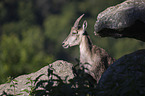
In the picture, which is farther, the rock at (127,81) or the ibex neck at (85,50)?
the ibex neck at (85,50)

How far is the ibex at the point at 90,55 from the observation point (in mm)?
4977

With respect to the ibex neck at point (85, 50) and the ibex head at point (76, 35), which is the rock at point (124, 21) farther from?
the ibex head at point (76, 35)

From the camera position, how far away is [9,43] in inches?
619

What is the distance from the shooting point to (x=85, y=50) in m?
5.29

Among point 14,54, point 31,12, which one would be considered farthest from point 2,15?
point 14,54

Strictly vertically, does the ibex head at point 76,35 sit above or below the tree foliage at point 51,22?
below

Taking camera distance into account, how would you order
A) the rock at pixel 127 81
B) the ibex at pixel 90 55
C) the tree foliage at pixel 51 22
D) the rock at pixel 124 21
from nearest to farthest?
the rock at pixel 127 81, the rock at pixel 124 21, the ibex at pixel 90 55, the tree foliage at pixel 51 22

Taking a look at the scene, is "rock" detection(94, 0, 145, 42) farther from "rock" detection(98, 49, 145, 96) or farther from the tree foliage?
the tree foliage

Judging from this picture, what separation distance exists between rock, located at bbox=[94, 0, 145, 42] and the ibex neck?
0.94 m

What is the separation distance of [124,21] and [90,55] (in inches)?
62.3

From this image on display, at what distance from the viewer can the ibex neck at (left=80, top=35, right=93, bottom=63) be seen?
5.20 meters

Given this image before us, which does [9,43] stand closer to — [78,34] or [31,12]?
[78,34]

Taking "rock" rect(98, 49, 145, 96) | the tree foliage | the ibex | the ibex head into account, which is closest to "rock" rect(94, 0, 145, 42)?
"rock" rect(98, 49, 145, 96)

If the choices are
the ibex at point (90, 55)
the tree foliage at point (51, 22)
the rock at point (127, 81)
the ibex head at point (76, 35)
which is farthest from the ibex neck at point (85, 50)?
the tree foliage at point (51, 22)
